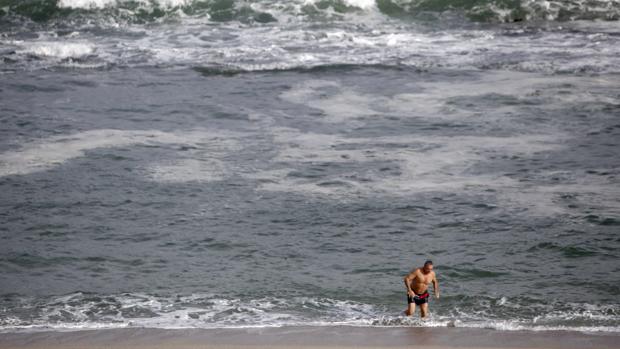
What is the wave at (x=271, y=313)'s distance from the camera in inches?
504

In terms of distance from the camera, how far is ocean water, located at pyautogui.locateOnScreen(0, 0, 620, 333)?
544 inches

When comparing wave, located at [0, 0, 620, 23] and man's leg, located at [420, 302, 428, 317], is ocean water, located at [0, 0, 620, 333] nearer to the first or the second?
wave, located at [0, 0, 620, 23]

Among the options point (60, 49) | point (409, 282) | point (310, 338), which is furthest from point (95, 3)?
point (310, 338)

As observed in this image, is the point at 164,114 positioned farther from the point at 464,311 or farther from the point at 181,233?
the point at 464,311

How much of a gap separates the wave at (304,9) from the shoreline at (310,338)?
60.4ft

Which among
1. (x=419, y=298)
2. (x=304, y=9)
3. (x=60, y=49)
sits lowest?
(x=419, y=298)

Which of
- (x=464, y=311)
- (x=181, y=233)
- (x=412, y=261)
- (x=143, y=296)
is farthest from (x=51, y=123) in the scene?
(x=464, y=311)

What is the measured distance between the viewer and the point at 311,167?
18.7 m

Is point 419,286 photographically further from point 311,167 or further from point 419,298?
point 311,167

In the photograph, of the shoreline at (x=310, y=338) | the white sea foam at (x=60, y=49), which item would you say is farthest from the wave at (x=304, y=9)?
the shoreline at (x=310, y=338)

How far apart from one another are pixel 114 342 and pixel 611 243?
7.67 meters

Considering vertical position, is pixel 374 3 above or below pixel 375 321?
above

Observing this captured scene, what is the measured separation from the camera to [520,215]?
640 inches

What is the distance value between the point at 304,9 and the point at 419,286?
1881 centimetres
